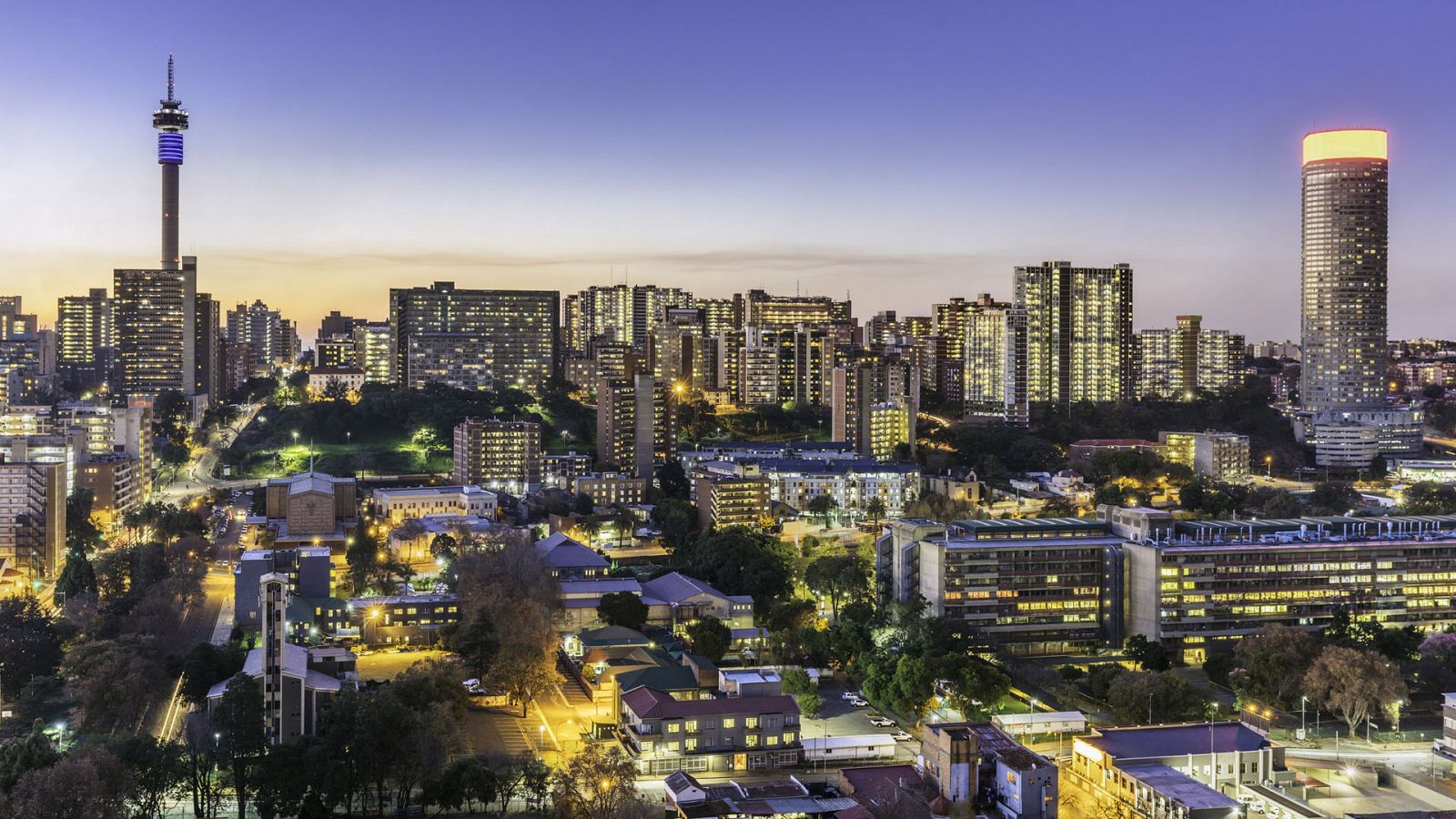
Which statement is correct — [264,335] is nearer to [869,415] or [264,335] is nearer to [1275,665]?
[869,415]

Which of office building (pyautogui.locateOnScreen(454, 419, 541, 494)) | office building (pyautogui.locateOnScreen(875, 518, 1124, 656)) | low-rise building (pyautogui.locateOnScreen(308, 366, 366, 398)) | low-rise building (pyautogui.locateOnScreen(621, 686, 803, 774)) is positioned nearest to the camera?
low-rise building (pyautogui.locateOnScreen(621, 686, 803, 774))

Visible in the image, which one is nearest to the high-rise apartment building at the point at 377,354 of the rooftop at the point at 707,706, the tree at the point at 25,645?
the tree at the point at 25,645

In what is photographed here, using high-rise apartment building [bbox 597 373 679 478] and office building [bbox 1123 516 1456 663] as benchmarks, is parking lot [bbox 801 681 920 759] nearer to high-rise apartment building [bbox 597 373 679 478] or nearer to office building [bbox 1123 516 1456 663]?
office building [bbox 1123 516 1456 663]

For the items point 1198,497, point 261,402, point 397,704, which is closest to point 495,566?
point 397,704

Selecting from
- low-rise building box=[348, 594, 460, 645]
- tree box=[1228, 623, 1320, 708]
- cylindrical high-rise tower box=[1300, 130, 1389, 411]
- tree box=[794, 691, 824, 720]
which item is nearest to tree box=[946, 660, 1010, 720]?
tree box=[794, 691, 824, 720]

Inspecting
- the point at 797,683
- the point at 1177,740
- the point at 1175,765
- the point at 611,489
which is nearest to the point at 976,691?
the point at 797,683

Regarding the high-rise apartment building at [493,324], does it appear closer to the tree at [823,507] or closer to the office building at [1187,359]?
the tree at [823,507]

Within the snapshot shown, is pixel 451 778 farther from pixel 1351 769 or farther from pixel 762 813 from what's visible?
pixel 1351 769
